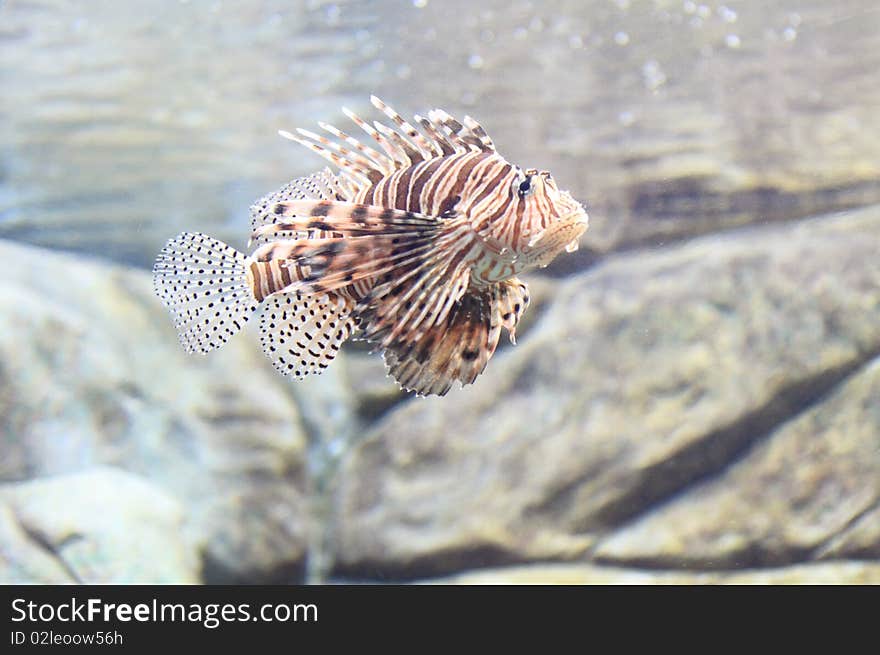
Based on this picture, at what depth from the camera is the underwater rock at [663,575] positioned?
5.80m

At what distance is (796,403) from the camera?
249 inches

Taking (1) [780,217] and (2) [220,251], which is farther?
(1) [780,217]

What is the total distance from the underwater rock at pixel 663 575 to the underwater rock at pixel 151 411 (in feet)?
6.68

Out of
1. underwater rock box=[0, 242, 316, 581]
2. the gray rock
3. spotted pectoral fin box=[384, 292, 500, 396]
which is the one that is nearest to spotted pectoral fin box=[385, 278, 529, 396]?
spotted pectoral fin box=[384, 292, 500, 396]

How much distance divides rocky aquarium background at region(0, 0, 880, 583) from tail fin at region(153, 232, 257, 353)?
3880mm

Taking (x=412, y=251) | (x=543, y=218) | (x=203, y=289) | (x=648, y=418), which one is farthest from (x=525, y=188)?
(x=648, y=418)

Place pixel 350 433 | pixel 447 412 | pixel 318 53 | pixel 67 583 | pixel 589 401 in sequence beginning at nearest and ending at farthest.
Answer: pixel 67 583 → pixel 589 401 → pixel 447 412 → pixel 350 433 → pixel 318 53

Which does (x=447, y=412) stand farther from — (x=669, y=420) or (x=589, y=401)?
(x=669, y=420)

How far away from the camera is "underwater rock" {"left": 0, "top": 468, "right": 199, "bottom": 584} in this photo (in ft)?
18.5

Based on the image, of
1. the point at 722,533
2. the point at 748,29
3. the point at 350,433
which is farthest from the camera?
the point at 748,29

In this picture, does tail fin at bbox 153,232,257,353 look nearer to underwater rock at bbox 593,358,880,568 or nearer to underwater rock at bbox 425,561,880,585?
underwater rock at bbox 425,561,880,585

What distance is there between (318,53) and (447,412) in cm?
475

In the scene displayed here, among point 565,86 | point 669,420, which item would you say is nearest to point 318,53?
point 565,86
